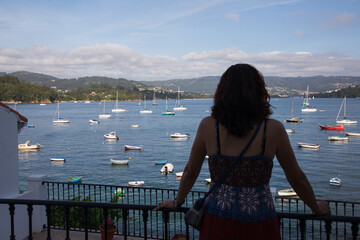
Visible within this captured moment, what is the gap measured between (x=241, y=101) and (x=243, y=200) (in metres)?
0.63

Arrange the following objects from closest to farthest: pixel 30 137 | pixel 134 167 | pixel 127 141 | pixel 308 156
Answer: pixel 134 167 < pixel 308 156 < pixel 127 141 < pixel 30 137

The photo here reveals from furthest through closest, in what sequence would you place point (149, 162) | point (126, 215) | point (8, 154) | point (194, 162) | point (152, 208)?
point (149, 162), point (8, 154), point (126, 215), point (152, 208), point (194, 162)

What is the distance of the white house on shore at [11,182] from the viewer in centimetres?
798

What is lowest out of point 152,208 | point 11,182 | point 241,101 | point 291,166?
point 11,182

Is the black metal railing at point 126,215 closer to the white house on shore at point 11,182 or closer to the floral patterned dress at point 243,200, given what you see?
the white house on shore at point 11,182

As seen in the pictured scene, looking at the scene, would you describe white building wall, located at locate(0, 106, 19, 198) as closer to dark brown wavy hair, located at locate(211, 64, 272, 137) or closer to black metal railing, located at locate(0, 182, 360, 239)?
black metal railing, located at locate(0, 182, 360, 239)

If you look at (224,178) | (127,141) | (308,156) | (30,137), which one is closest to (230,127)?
(224,178)

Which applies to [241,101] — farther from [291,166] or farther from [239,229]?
[239,229]

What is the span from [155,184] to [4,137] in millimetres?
24055

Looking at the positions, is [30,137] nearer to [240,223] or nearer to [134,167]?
[134,167]

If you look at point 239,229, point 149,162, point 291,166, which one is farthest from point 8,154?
point 149,162

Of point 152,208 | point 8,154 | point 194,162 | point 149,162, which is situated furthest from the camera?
point 149,162

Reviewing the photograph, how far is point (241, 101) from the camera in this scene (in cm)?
211

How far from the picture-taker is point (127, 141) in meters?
62.2
